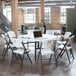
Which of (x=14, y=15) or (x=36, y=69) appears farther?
(x=14, y=15)

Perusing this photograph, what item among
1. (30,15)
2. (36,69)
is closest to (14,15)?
(36,69)

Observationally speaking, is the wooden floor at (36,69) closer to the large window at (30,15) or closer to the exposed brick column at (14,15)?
the exposed brick column at (14,15)

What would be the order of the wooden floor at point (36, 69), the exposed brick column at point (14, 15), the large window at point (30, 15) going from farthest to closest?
the large window at point (30, 15), the exposed brick column at point (14, 15), the wooden floor at point (36, 69)

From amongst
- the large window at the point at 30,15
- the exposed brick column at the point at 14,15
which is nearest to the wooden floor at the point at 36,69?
the exposed brick column at the point at 14,15

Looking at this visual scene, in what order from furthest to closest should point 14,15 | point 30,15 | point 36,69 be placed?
point 30,15
point 14,15
point 36,69

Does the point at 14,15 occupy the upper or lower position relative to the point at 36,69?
upper

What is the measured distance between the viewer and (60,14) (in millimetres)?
17594

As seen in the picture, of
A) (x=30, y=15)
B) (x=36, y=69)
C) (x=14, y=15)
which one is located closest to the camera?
(x=36, y=69)

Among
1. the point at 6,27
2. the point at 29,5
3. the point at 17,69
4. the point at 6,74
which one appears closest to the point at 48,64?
the point at 17,69

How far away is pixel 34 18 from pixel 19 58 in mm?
11741

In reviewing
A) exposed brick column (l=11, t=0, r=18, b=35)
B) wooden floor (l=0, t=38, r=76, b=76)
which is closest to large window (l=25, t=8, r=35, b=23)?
exposed brick column (l=11, t=0, r=18, b=35)

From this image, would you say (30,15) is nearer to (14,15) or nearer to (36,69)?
(14,15)

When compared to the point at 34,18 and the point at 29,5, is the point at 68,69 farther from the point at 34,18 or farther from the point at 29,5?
the point at 34,18

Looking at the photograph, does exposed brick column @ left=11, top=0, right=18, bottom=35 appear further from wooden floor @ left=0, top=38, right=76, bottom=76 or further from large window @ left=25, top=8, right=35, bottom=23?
large window @ left=25, top=8, right=35, bottom=23
